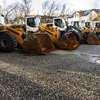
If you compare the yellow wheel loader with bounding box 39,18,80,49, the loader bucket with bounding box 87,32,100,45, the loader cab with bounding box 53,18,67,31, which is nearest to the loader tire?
the yellow wheel loader with bounding box 39,18,80,49

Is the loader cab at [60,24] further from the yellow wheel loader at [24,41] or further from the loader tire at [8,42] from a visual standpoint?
the loader tire at [8,42]

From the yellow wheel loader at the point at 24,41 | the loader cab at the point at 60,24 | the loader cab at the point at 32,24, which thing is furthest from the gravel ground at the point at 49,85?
the loader cab at the point at 60,24

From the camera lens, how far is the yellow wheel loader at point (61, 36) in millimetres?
8351

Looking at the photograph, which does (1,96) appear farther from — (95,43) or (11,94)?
(95,43)

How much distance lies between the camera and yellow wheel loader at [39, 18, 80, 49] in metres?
8.35

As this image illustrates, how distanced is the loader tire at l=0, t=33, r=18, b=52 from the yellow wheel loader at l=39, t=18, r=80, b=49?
2810 millimetres

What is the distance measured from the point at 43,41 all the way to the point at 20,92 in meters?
5.28

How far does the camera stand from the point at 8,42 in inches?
280

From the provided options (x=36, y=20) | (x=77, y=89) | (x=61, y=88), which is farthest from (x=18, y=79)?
(x=36, y=20)

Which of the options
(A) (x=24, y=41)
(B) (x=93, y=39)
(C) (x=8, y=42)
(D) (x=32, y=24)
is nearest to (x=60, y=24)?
(D) (x=32, y=24)

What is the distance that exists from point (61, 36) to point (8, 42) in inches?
129

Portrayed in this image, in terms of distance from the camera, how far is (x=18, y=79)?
343cm

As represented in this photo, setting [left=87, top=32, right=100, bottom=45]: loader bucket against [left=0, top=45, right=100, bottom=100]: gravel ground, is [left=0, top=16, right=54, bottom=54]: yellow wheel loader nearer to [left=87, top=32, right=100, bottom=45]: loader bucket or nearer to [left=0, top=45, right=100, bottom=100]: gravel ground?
[left=0, top=45, right=100, bottom=100]: gravel ground

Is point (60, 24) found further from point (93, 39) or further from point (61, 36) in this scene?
point (93, 39)
